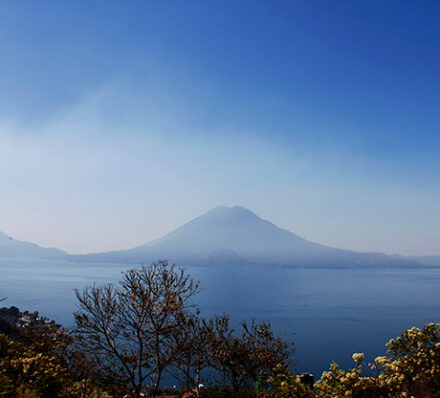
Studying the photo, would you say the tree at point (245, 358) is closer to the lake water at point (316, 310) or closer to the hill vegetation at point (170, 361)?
the hill vegetation at point (170, 361)

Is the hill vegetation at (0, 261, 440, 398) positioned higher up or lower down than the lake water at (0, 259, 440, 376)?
higher up

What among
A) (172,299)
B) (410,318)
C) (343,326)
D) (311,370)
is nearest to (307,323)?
(343,326)

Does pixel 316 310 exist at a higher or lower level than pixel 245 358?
lower

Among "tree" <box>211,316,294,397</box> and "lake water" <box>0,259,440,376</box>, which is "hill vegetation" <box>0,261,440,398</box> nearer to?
"tree" <box>211,316,294,397</box>

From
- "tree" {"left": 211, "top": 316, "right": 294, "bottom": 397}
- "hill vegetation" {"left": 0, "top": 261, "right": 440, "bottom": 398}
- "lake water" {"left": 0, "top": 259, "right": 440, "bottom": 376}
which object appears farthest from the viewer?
"lake water" {"left": 0, "top": 259, "right": 440, "bottom": 376}

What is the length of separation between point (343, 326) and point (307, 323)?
510 cm

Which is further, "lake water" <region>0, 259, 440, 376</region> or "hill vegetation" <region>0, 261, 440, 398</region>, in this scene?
"lake water" <region>0, 259, 440, 376</region>

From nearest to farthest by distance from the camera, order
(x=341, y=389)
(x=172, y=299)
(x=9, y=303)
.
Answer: (x=341, y=389)
(x=172, y=299)
(x=9, y=303)

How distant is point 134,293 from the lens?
7.29 meters

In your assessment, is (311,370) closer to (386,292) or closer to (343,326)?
(343,326)

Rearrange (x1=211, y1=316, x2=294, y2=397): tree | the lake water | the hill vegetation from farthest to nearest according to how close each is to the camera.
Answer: the lake water → (x1=211, y1=316, x2=294, y2=397): tree → the hill vegetation

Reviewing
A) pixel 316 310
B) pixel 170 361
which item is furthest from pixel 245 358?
pixel 316 310

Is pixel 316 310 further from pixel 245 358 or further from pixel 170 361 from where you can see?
pixel 170 361

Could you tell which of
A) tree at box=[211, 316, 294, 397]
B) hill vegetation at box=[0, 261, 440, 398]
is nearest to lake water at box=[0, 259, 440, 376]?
tree at box=[211, 316, 294, 397]
